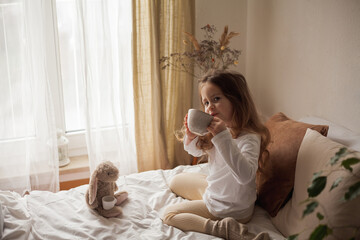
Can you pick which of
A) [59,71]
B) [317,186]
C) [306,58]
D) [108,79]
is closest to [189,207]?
[317,186]

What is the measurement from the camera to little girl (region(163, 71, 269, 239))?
1491 mm

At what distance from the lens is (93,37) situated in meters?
2.48

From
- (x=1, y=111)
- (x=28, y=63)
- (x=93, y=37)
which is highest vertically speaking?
(x=93, y=37)

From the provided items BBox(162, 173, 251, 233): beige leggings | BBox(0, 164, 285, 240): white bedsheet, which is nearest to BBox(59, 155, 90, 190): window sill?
BBox(0, 164, 285, 240): white bedsheet

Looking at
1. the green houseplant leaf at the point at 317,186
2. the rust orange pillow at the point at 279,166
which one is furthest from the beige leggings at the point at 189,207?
the green houseplant leaf at the point at 317,186

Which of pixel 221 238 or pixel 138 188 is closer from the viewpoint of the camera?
pixel 221 238

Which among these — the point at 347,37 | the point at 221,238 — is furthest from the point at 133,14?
the point at 221,238

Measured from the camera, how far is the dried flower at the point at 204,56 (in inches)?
94.6

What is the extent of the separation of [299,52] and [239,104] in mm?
764

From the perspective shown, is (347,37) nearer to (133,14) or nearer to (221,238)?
(221,238)

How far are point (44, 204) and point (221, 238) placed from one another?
87 centimetres

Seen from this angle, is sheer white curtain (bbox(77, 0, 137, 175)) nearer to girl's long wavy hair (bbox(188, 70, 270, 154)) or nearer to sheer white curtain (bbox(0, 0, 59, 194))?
sheer white curtain (bbox(0, 0, 59, 194))

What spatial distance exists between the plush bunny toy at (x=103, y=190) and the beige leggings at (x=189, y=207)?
0.78 feet

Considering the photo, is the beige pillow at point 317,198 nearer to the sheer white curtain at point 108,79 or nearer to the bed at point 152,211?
the bed at point 152,211
